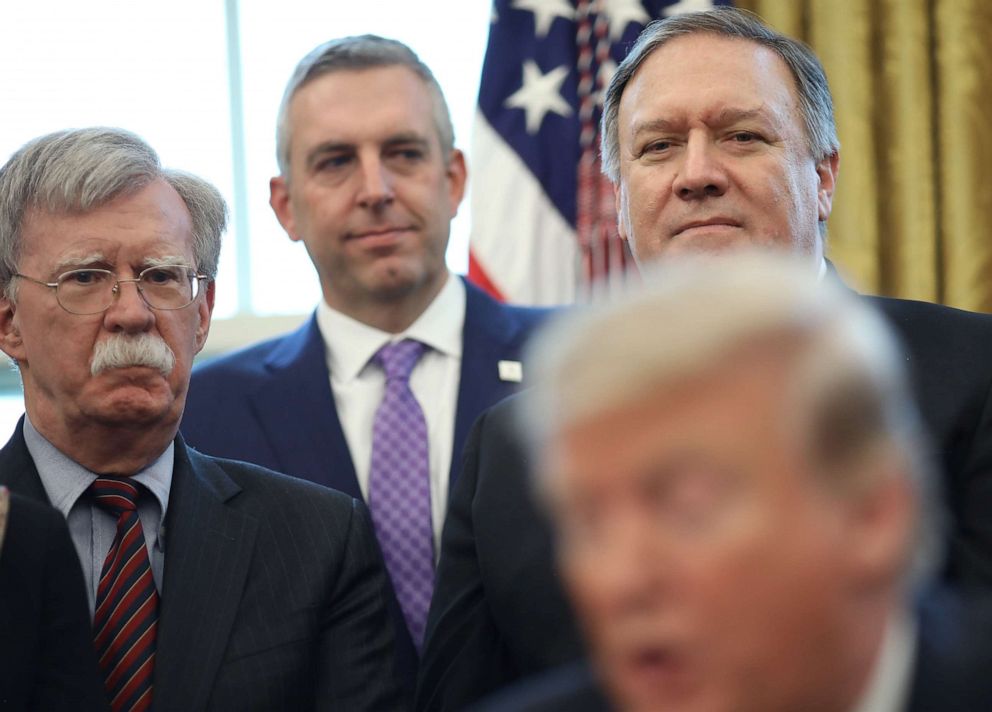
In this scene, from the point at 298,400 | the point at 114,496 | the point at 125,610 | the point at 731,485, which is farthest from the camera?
the point at 298,400

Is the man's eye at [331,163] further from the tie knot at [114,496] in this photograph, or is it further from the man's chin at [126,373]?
the tie knot at [114,496]

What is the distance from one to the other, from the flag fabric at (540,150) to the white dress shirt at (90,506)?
222 centimetres

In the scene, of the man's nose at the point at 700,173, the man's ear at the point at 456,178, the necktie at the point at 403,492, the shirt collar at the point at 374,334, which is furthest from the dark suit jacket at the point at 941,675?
the man's ear at the point at 456,178

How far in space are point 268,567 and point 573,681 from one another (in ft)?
4.53

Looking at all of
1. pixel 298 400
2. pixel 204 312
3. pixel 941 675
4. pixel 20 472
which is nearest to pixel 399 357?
pixel 298 400

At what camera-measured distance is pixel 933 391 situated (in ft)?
7.06

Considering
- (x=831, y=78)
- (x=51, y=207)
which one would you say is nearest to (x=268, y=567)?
(x=51, y=207)

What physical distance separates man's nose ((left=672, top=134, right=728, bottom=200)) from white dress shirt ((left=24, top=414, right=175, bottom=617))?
1073 millimetres

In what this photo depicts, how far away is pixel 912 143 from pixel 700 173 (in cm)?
223

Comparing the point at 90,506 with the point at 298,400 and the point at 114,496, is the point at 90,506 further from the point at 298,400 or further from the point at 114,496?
the point at 298,400

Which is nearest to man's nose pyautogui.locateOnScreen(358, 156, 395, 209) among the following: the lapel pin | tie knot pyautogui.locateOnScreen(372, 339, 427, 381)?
tie knot pyautogui.locateOnScreen(372, 339, 427, 381)

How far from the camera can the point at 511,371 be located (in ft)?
11.0

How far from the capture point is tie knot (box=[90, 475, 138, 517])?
2.40m

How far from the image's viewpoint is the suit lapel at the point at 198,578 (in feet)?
7.39
